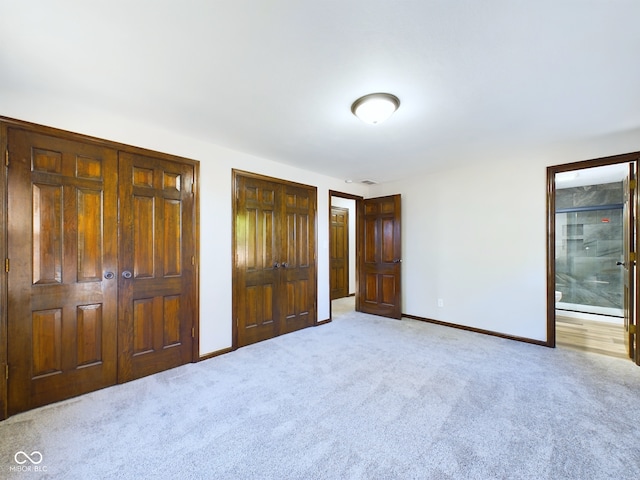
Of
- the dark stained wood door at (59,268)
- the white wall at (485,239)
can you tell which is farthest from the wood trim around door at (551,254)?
the dark stained wood door at (59,268)

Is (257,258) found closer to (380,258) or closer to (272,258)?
(272,258)

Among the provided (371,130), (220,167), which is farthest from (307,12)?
(220,167)

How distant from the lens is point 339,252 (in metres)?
6.52

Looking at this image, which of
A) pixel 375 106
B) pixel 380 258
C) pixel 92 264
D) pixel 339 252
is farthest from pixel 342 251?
pixel 92 264

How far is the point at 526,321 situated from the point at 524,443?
2.24m

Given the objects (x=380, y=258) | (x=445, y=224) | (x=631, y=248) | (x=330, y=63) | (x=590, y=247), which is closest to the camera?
(x=330, y=63)

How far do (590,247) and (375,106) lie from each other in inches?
225

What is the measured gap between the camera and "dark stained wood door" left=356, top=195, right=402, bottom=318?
454cm

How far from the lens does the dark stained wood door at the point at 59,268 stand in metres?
2.02

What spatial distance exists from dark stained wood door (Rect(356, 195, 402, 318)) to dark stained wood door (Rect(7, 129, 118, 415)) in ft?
12.0

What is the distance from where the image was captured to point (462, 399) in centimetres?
217

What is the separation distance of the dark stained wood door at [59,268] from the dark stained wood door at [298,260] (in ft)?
6.28

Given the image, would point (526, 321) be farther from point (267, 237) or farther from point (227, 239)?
point (227, 239)

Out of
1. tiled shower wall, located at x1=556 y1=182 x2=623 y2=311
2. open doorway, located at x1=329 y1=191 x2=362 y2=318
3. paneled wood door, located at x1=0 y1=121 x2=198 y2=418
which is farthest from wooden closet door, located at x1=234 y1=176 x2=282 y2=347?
tiled shower wall, located at x1=556 y1=182 x2=623 y2=311
